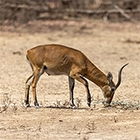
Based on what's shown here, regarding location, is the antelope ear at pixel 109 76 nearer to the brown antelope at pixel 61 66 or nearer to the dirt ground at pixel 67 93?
the brown antelope at pixel 61 66

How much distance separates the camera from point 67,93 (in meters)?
13.2

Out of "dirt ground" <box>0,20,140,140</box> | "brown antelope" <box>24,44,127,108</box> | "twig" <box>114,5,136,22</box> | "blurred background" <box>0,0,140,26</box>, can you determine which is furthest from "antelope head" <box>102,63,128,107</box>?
"twig" <box>114,5,136,22</box>

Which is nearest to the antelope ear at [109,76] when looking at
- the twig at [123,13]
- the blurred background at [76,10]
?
the blurred background at [76,10]

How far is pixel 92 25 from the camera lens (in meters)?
25.0

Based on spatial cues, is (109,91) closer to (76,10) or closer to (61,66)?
(61,66)

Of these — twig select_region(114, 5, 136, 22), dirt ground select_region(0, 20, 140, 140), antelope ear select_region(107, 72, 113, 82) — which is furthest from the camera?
twig select_region(114, 5, 136, 22)

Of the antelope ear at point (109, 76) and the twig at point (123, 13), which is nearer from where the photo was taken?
the antelope ear at point (109, 76)

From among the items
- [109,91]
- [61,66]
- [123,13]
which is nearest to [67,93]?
[109,91]

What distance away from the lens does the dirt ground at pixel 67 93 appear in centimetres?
959

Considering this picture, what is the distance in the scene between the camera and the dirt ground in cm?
959

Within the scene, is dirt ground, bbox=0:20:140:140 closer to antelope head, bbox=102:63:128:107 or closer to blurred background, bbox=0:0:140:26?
antelope head, bbox=102:63:128:107

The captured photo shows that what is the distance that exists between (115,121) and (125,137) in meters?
1.15

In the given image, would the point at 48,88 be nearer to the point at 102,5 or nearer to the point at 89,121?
the point at 89,121

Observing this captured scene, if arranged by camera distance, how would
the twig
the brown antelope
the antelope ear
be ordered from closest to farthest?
the brown antelope < the antelope ear < the twig
